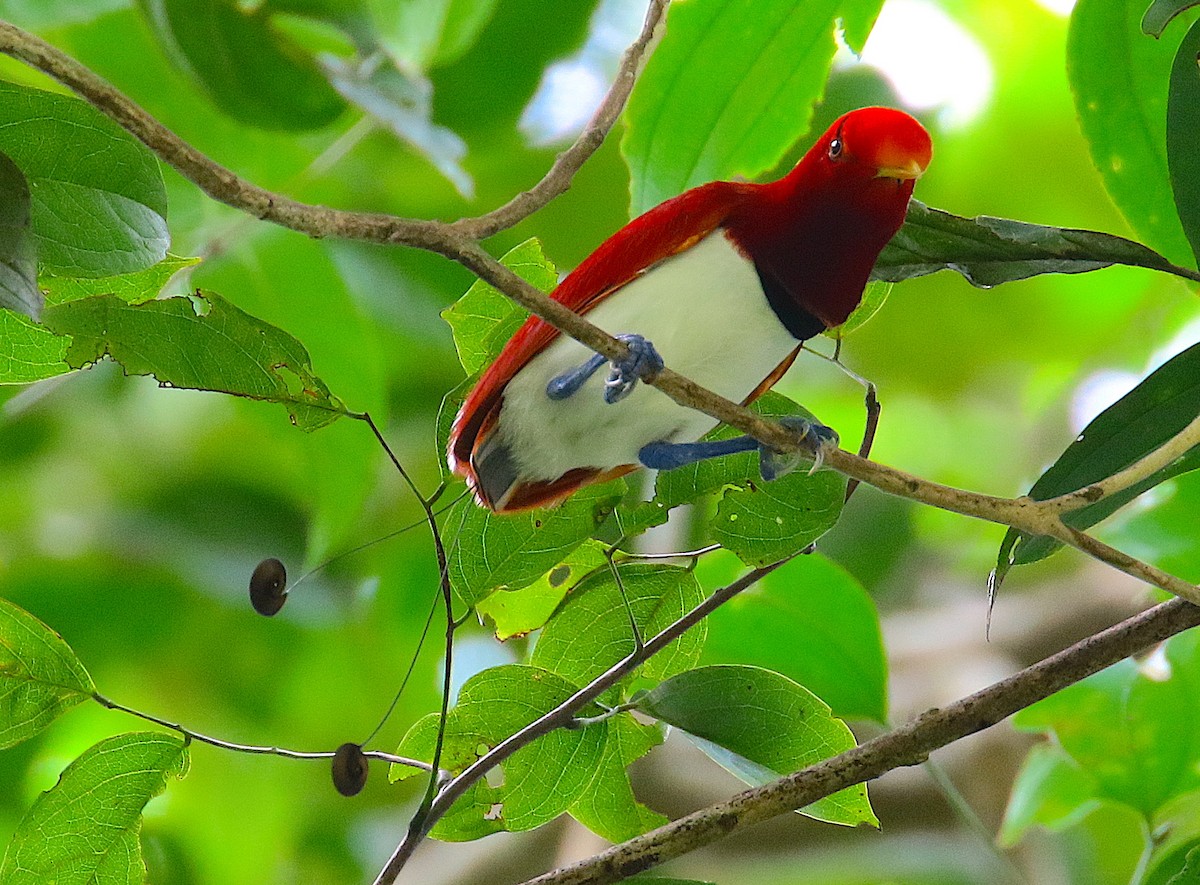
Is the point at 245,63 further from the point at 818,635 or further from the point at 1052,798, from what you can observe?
the point at 1052,798

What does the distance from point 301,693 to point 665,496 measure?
1364mm

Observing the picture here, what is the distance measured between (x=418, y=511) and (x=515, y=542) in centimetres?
118

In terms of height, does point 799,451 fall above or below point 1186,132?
below

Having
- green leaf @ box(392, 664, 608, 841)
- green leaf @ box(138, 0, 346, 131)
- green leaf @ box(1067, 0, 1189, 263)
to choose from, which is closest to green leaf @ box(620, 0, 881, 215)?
green leaf @ box(1067, 0, 1189, 263)

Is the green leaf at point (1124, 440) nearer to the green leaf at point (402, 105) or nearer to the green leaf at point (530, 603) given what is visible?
the green leaf at point (530, 603)

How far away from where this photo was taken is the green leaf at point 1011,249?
841 mm

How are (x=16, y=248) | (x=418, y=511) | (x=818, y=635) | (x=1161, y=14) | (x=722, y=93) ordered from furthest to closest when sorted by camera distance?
(x=418, y=511), (x=818, y=635), (x=722, y=93), (x=1161, y=14), (x=16, y=248)

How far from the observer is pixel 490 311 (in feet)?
3.03

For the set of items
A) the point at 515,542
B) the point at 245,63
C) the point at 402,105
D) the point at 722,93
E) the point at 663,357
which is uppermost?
the point at 245,63

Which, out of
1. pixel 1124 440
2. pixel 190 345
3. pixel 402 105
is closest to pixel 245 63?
pixel 402 105

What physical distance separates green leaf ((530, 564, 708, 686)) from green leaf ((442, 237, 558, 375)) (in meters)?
0.20

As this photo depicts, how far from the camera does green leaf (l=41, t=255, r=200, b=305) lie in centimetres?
82

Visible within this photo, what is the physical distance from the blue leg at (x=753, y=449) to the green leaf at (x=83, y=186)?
0.41 meters

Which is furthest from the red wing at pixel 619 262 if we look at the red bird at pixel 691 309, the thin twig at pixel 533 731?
the thin twig at pixel 533 731
